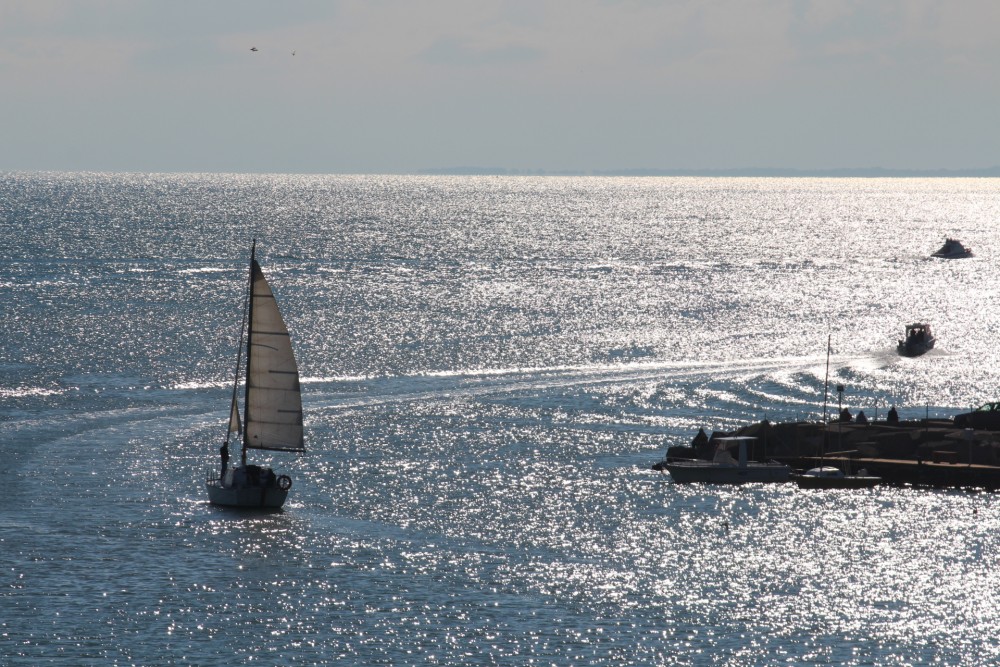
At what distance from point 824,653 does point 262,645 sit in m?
19.2

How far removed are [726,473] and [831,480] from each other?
549 centimetres

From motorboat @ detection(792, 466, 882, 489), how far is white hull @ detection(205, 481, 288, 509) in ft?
90.4

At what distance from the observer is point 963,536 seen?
63.1 metres

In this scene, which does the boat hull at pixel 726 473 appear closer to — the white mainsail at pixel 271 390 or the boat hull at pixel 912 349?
the white mainsail at pixel 271 390

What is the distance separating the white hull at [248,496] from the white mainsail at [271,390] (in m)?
2.86

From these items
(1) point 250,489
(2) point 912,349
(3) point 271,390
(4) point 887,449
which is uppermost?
(3) point 271,390

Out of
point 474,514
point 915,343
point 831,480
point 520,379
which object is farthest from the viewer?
point 915,343

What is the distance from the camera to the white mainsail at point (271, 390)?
68062 mm

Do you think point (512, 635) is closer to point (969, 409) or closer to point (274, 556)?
point (274, 556)

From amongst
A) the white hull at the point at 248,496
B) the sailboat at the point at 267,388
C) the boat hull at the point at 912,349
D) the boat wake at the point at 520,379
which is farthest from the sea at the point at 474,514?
the sailboat at the point at 267,388

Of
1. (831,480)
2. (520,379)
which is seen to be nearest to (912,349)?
(520,379)

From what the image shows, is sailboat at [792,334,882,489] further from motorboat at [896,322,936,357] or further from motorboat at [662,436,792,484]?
motorboat at [896,322,936,357]

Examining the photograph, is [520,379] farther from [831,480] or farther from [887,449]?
[831,480]

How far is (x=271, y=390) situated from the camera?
68812 millimetres
